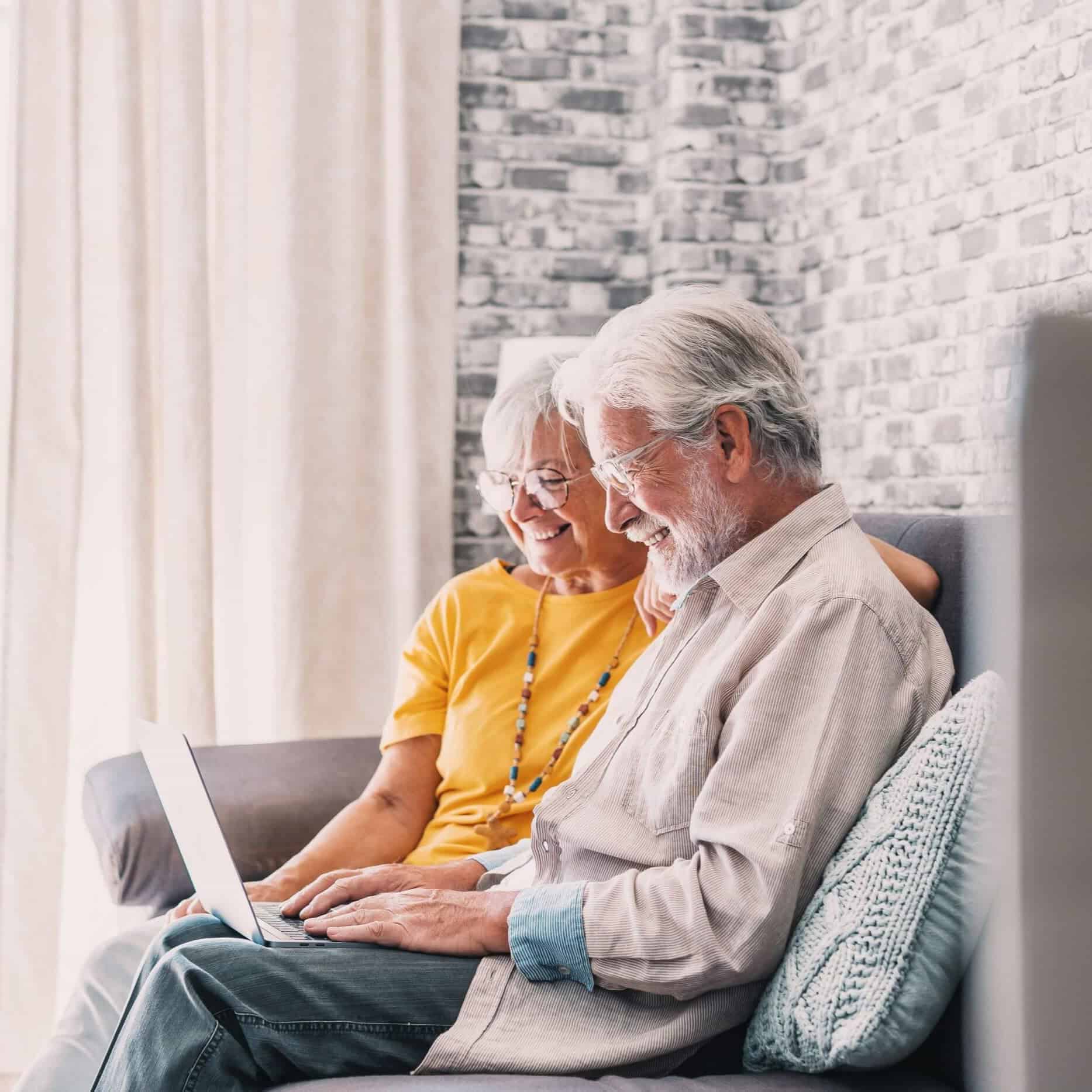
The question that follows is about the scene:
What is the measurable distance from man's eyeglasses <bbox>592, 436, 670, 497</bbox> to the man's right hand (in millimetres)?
533

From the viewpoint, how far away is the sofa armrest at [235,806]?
6.85 ft

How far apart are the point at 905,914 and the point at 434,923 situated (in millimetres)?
519

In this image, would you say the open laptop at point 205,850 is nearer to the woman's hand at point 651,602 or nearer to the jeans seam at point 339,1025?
the jeans seam at point 339,1025

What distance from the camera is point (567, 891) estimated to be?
1.37 m

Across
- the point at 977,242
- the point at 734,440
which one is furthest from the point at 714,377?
the point at 977,242

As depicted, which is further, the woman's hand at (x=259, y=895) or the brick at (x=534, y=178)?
the brick at (x=534, y=178)

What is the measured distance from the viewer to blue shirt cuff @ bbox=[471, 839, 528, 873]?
183 centimetres

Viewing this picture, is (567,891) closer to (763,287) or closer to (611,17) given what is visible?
(763,287)

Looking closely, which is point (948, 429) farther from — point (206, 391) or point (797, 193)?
point (206, 391)

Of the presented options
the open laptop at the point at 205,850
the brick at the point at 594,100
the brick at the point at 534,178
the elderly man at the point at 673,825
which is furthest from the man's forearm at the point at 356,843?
the brick at the point at 594,100

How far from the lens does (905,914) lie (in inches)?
46.4

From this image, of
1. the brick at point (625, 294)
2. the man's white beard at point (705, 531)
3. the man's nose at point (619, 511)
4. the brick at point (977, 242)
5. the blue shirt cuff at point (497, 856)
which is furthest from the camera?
the brick at point (625, 294)

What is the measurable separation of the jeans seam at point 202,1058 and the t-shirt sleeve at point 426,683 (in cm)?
81

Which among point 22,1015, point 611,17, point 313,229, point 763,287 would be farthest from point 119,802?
point 611,17
